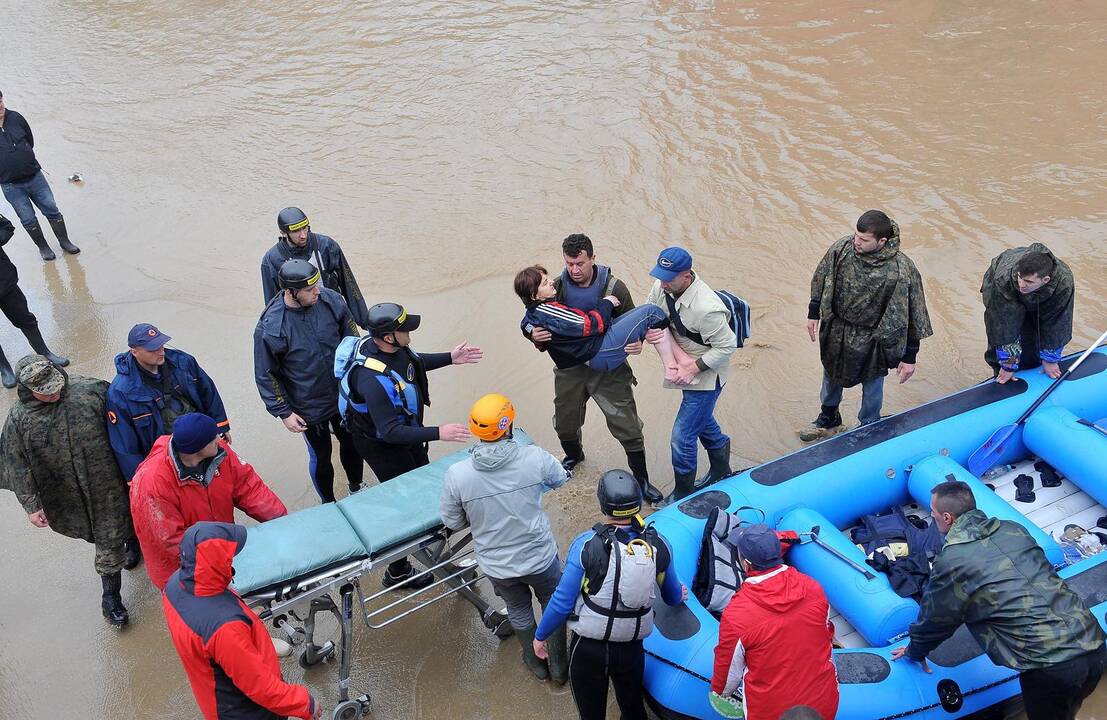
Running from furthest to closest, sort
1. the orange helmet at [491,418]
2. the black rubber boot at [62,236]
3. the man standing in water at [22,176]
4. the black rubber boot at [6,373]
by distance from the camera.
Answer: the black rubber boot at [62,236] < the man standing in water at [22,176] < the black rubber boot at [6,373] < the orange helmet at [491,418]

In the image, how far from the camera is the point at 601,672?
3.11m

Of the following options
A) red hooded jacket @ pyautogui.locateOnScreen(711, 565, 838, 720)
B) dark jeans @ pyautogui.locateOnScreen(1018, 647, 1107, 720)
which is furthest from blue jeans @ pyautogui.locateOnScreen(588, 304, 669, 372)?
dark jeans @ pyautogui.locateOnScreen(1018, 647, 1107, 720)

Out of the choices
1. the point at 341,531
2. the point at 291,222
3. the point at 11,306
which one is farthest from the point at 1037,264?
the point at 11,306

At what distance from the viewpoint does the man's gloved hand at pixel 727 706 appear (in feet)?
10.0

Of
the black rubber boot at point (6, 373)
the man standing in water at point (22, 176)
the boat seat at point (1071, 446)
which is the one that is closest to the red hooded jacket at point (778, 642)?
the boat seat at point (1071, 446)

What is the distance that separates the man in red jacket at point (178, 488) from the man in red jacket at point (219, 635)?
0.59 m

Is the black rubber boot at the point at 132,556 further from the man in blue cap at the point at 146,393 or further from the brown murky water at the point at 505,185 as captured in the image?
the man in blue cap at the point at 146,393

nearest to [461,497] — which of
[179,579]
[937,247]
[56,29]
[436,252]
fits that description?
[179,579]

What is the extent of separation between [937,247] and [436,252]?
162 inches

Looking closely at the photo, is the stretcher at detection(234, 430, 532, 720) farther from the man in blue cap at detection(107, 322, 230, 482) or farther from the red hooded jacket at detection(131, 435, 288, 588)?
the man in blue cap at detection(107, 322, 230, 482)

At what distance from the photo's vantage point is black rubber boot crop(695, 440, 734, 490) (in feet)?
15.6

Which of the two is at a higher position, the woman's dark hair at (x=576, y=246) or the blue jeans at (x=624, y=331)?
the woman's dark hair at (x=576, y=246)

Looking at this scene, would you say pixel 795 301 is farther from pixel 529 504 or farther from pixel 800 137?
pixel 529 504

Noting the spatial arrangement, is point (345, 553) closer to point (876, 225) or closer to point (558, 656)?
point (558, 656)
